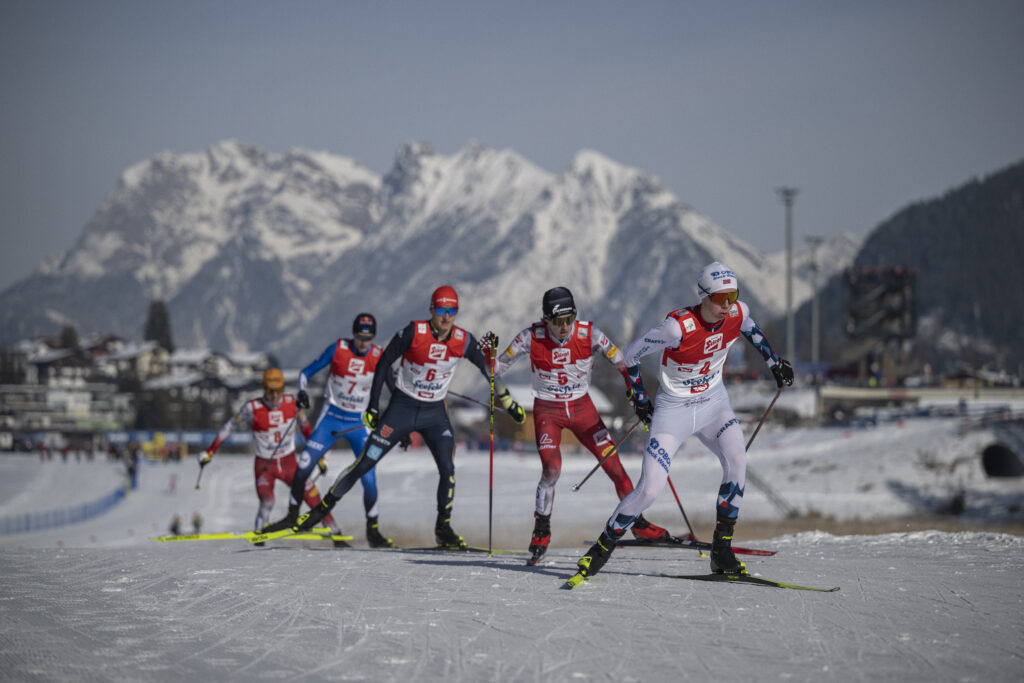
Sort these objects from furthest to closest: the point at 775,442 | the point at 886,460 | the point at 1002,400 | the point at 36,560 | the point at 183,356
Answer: the point at 183,356, the point at 1002,400, the point at 775,442, the point at 886,460, the point at 36,560

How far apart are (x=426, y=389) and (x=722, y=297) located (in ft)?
13.7

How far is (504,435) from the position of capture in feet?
271

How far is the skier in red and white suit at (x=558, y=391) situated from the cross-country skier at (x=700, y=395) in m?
1.33

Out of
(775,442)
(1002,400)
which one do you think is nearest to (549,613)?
(775,442)

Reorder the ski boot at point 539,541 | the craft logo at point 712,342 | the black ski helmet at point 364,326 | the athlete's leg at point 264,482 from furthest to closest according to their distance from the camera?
the athlete's leg at point 264,482
the black ski helmet at point 364,326
the ski boot at point 539,541
the craft logo at point 712,342

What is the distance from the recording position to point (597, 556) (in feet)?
31.4

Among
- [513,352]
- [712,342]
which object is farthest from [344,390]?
[712,342]

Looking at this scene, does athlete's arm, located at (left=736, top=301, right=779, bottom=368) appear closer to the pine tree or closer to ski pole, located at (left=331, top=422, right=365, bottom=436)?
ski pole, located at (left=331, top=422, right=365, bottom=436)

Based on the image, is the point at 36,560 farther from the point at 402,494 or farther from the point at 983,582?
the point at 402,494

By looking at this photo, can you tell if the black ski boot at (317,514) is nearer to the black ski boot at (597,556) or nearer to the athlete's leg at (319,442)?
the athlete's leg at (319,442)

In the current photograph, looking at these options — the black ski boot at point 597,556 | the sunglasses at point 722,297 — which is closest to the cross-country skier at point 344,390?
the black ski boot at point 597,556

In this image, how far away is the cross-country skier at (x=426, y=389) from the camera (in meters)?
12.0

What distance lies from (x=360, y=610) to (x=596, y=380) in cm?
14250

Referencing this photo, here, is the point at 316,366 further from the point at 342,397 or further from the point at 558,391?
the point at 558,391
